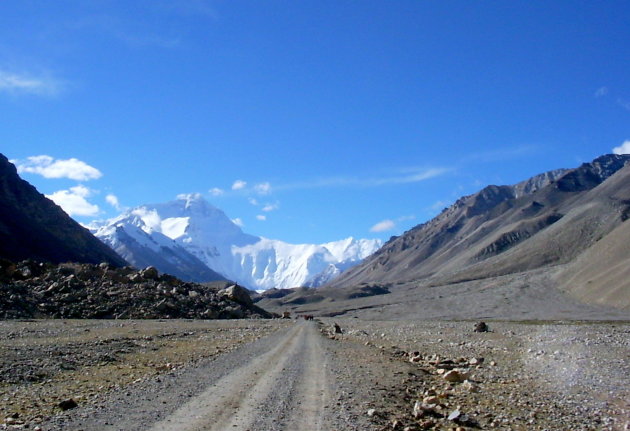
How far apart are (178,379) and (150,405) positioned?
3980 mm

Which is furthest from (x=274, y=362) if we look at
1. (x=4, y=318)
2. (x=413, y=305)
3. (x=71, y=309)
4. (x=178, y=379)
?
(x=413, y=305)

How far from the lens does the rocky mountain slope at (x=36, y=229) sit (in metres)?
133

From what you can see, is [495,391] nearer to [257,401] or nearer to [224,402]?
[257,401]

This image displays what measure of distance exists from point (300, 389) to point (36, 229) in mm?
150844

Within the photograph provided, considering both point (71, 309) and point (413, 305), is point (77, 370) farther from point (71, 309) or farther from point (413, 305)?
point (413, 305)

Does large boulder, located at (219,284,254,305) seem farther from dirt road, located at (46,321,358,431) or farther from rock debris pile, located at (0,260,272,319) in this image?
dirt road, located at (46,321,358,431)

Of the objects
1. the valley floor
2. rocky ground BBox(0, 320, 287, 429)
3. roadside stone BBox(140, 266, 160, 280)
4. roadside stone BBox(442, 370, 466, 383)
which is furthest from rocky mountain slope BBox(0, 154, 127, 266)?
roadside stone BBox(442, 370, 466, 383)

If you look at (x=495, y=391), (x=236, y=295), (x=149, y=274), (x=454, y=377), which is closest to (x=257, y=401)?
(x=495, y=391)

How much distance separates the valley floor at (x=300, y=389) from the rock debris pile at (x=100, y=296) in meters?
25.4

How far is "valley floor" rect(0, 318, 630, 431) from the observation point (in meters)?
12.0

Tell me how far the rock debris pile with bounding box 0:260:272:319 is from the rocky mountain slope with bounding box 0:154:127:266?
70.2 m

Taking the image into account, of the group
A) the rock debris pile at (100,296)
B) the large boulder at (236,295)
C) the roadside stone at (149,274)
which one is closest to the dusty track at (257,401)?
the rock debris pile at (100,296)

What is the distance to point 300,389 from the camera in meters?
15.7

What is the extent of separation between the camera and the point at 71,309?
50656 mm
